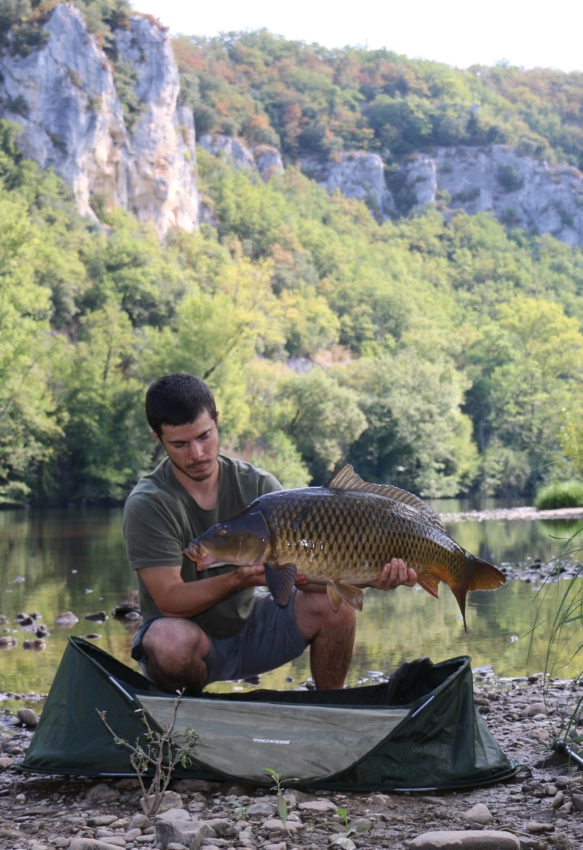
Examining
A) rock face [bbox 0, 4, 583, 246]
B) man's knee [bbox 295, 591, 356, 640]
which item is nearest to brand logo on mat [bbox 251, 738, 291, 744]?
man's knee [bbox 295, 591, 356, 640]

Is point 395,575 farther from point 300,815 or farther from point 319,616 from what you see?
point 300,815

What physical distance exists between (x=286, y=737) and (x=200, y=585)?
0.68m

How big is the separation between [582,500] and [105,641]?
24273mm

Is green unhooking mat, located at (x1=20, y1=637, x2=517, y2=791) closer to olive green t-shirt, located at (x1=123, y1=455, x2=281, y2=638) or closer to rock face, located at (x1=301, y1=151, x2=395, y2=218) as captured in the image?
olive green t-shirt, located at (x1=123, y1=455, x2=281, y2=638)

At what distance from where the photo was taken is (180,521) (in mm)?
4328

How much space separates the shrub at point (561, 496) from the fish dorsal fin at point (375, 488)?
27.4 metres

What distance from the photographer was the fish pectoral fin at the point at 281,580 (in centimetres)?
375

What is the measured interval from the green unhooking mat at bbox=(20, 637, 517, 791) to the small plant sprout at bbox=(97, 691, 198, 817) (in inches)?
1.2

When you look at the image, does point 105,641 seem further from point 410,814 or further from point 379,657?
point 410,814

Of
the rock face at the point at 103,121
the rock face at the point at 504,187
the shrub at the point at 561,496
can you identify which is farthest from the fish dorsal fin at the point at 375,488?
the rock face at the point at 504,187

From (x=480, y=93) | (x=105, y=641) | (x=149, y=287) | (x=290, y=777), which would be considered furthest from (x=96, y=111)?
(x=480, y=93)

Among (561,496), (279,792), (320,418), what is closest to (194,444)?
(279,792)

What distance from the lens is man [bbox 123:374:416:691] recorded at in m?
4.13

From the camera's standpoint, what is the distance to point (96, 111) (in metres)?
68.6
